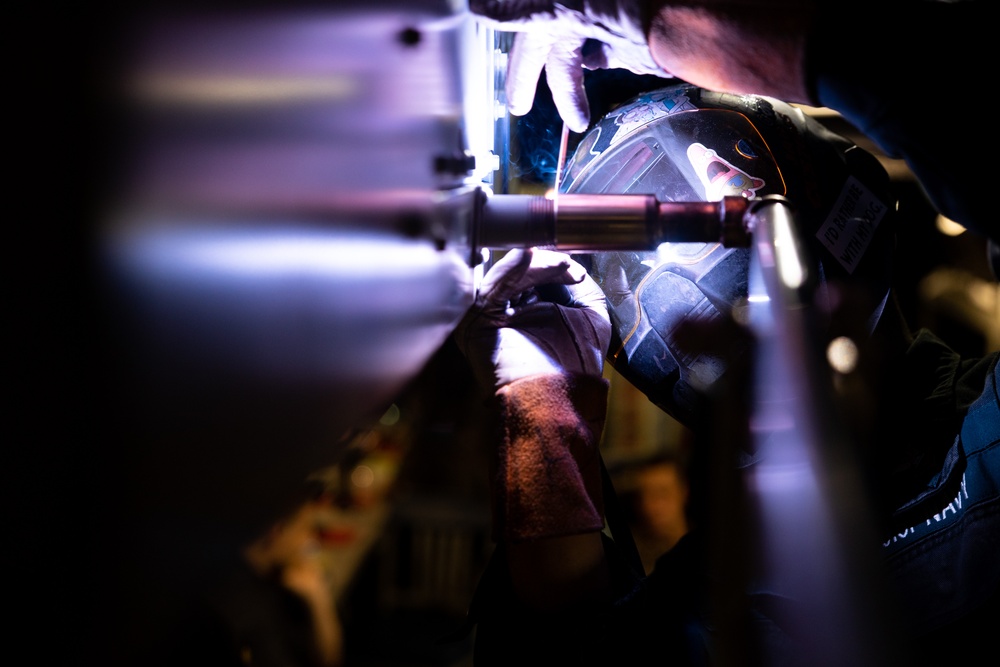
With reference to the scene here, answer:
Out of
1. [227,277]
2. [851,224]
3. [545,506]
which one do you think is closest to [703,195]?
[851,224]

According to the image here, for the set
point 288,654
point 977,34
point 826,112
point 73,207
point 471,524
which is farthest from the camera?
point 471,524

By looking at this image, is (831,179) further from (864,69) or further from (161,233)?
(161,233)

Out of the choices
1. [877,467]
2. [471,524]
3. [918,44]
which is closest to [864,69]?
[918,44]

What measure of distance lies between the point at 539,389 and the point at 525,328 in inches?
4.2

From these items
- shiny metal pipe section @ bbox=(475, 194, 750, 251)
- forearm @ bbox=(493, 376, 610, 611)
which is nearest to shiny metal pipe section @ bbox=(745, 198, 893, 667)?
shiny metal pipe section @ bbox=(475, 194, 750, 251)

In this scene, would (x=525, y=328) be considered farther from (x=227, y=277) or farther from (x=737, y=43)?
(x=227, y=277)

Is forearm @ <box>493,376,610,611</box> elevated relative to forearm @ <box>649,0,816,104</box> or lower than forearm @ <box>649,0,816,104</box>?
lower

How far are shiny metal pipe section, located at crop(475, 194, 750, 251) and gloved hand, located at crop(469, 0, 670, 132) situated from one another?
0.69 feet

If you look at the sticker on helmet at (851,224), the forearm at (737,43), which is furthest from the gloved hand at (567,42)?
the sticker on helmet at (851,224)

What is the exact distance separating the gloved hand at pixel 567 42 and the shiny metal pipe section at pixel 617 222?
0.21m

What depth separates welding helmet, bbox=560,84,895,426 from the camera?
0.99 metres

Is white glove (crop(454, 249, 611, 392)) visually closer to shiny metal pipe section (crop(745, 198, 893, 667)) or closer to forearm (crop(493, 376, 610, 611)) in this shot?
forearm (crop(493, 376, 610, 611))

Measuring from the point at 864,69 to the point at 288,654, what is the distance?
0.76m

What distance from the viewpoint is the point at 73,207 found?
207mm
